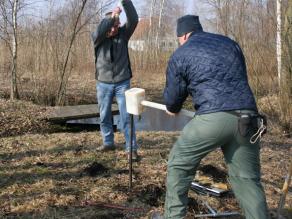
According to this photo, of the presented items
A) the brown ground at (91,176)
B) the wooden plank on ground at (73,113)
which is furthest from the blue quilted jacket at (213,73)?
the wooden plank on ground at (73,113)

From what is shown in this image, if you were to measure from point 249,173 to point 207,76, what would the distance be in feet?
2.60

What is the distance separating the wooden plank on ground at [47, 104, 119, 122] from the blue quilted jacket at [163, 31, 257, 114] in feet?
20.0

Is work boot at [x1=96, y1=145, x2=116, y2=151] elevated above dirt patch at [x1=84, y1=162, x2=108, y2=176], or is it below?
above

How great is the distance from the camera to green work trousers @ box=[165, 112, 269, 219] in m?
3.01

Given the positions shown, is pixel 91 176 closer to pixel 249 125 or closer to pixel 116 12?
pixel 116 12

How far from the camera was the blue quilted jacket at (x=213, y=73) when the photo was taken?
298 cm

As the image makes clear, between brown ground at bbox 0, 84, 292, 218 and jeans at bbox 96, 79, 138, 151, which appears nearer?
brown ground at bbox 0, 84, 292, 218

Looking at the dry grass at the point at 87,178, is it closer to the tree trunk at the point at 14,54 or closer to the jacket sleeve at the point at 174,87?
the jacket sleeve at the point at 174,87

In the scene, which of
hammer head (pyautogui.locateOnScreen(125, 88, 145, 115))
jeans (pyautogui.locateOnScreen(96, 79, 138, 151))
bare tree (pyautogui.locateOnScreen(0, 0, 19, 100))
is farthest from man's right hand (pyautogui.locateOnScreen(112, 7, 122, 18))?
bare tree (pyautogui.locateOnScreen(0, 0, 19, 100))

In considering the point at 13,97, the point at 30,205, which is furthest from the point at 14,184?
the point at 13,97

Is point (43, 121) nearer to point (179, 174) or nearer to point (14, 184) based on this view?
point (14, 184)

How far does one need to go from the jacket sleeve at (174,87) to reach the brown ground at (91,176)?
3.80 ft

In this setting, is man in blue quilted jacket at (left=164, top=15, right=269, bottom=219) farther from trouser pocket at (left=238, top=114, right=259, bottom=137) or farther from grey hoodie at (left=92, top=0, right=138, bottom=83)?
grey hoodie at (left=92, top=0, right=138, bottom=83)

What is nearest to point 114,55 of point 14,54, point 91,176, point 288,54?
point 91,176
